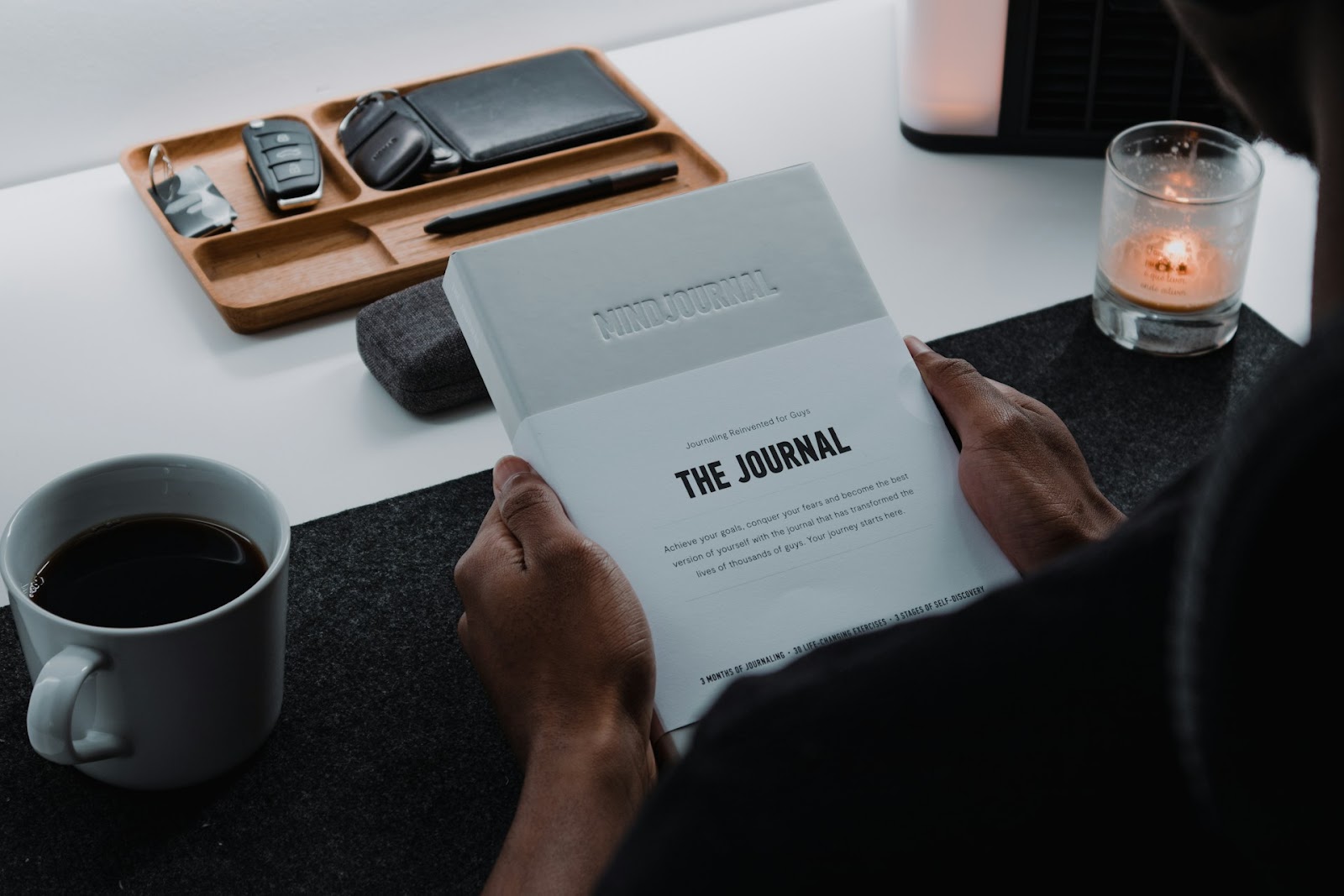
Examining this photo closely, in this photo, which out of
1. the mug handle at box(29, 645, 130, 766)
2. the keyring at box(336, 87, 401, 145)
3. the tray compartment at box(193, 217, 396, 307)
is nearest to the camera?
the mug handle at box(29, 645, 130, 766)

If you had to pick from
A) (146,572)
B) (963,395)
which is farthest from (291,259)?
(963,395)

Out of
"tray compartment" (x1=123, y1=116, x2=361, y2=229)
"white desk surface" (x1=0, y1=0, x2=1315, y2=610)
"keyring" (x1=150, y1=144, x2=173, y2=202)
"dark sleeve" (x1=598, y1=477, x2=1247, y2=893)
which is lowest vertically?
"white desk surface" (x1=0, y1=0, x2=1315, y2=610)

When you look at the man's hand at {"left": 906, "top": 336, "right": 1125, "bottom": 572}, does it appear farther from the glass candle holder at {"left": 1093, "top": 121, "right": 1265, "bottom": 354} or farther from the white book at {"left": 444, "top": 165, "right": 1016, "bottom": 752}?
the glass candle holder at {"left": 1093, "top": 121, "right": 1265, "bottom": 354}

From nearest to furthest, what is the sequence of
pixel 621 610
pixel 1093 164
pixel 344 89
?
pixel 621 610 < pixel 1093 164 < pixel 344 89

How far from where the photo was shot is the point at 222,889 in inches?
20.7

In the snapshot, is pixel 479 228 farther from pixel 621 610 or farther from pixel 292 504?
pixel 621 610

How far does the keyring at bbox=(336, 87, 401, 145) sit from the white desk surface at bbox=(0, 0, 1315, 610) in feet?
0.50

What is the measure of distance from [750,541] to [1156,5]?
56 cm

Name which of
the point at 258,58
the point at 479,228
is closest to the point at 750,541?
the point at 479,228

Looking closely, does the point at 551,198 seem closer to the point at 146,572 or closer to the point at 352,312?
the point at 352,312

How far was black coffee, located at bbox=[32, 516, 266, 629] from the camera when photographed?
1.70ft

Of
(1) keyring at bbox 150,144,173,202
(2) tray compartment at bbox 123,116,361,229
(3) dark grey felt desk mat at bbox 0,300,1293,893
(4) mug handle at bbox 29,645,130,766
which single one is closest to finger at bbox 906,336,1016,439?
(3) dark grey felt desk mat at bbox 0,300,1293,893

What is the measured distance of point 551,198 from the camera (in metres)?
0.90

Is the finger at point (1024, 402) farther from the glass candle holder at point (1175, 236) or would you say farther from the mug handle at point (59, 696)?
the mug handle at point (59, 696)
